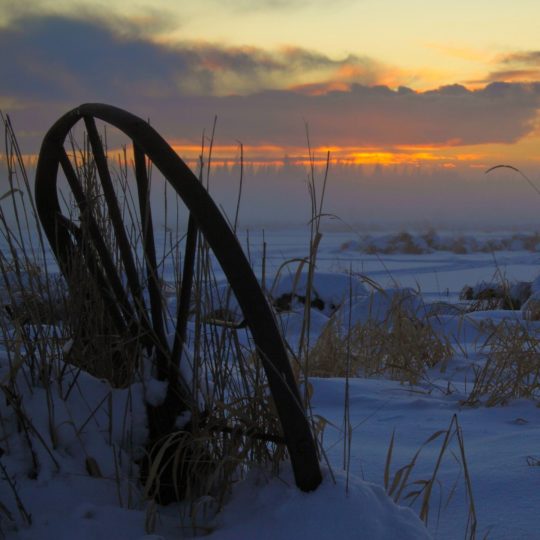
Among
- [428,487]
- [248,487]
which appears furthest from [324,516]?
[428,487]

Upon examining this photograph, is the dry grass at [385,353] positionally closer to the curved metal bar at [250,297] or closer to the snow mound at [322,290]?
the curved metal bar at [250,297]

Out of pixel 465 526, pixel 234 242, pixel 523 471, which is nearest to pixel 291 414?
pixel 234 242

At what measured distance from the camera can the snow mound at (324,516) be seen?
1.20 m

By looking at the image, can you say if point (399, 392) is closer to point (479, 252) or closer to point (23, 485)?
point (23, 485)

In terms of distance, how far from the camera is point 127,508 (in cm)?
138

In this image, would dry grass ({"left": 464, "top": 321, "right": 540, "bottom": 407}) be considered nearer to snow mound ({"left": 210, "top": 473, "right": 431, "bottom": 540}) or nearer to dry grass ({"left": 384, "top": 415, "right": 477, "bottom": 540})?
dry grass ({"left": 384, "top": 415, "right": 477, "bottom": 540})

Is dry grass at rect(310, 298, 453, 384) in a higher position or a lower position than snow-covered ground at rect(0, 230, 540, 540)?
lower

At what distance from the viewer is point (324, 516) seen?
47.9 inches

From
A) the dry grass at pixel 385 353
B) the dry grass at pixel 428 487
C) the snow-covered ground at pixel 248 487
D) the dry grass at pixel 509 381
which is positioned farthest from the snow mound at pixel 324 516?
the dry grass at pixel 385 353

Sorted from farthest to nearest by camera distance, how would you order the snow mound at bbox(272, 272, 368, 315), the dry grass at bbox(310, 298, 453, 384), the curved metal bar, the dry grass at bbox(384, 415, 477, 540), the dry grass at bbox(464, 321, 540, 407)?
the snow mound at bbox(272, 272, 368, 315) → the dry grass at bbox(310, 298, 453, 384) → the dry grass at bbox(464, 321, 540, 407) → the dry grass at bbox(384, 415, 477, 540) → the curved metal bar

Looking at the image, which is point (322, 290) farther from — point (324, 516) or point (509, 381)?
point (324, 516)

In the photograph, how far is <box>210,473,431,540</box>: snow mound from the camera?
1.20m

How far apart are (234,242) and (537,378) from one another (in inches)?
Result: 82.3

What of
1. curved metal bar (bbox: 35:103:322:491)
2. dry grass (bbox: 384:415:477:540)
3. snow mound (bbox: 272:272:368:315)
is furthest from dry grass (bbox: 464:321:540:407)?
snow mound (bbox: 272:272:368:315)
